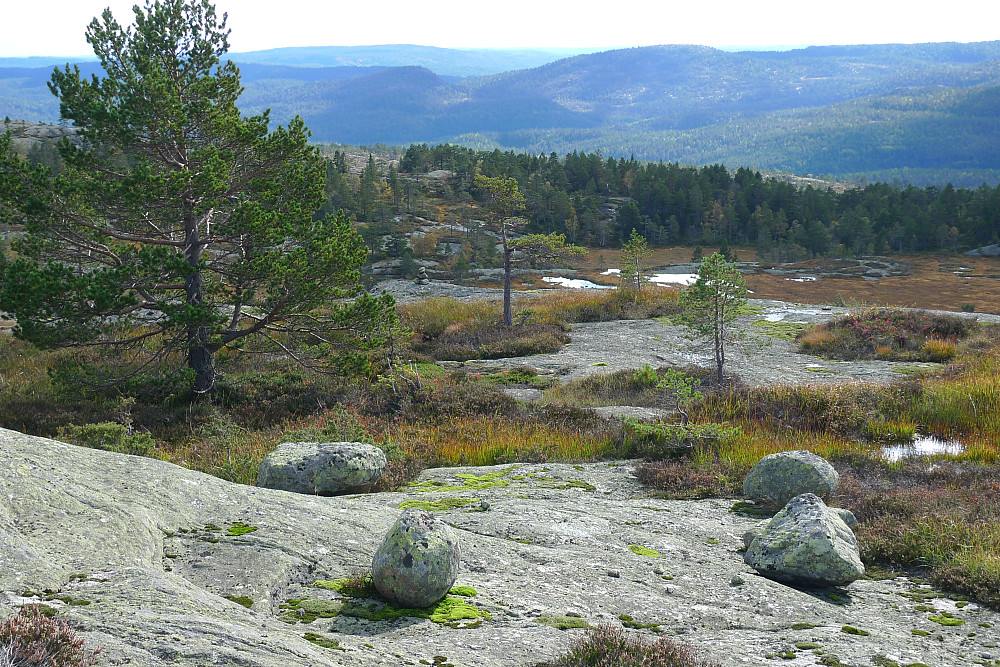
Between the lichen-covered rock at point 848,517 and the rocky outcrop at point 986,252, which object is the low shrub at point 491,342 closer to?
the lichen-covered rock at point 848,517

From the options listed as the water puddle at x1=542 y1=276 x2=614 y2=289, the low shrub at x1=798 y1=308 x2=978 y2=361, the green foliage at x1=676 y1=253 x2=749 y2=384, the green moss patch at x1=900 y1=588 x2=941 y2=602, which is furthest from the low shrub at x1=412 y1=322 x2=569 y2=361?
the water puddle at x1=542 y1=276 x2=614 y2=289

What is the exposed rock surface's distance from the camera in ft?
10.9

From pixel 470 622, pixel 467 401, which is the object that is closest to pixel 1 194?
pixel 467 401

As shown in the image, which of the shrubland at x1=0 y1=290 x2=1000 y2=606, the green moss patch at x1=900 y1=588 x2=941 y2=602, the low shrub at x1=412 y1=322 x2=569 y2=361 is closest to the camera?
the green moss patch at x1=900 y1=588 x2=941 y2=602

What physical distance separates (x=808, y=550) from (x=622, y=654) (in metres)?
2.97

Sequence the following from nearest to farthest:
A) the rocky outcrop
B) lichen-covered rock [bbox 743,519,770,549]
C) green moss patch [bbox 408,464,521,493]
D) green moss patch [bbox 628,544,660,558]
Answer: green moss patch [bbox 628,544,660,558] < lichen-covered rock [bbox 743,519,770,549] < green moss patch [bbox 408,464,521,493] < the rocky outcrop

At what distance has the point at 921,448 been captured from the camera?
1141cm

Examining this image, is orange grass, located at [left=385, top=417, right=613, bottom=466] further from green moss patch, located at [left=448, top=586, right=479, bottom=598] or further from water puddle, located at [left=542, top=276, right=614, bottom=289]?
water puddle, located at [left=542, top=276, right=614, bottom=289]

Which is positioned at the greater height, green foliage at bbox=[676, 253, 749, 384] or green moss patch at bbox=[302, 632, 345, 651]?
green foliage at bbox=[676, 253, 749, 384]

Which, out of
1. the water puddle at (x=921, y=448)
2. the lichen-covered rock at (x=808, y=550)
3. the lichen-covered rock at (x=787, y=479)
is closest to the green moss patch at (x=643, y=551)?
the lichen-covered rock at (x=808, y=550)

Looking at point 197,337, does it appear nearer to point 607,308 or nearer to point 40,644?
point 40,644

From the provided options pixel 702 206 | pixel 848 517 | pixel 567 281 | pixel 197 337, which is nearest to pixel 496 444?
pixel 848 517

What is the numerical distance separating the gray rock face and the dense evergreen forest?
84411 millimetres

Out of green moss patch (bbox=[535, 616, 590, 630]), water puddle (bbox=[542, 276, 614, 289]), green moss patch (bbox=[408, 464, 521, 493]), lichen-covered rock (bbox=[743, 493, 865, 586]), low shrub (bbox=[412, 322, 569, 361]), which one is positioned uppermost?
green moss patch (bbox=[535, 616, 590, 630])
